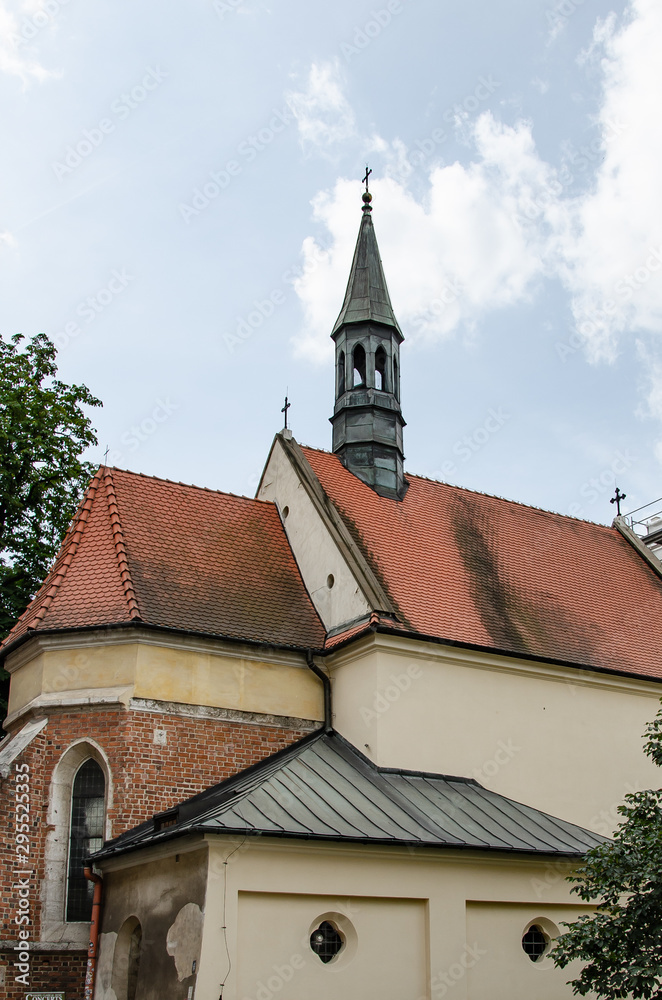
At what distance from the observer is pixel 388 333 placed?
2111cm

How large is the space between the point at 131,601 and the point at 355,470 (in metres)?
6.52

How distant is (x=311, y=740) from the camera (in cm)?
1551

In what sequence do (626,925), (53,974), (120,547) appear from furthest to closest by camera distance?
(120,547) → (53,974) → (626,925)

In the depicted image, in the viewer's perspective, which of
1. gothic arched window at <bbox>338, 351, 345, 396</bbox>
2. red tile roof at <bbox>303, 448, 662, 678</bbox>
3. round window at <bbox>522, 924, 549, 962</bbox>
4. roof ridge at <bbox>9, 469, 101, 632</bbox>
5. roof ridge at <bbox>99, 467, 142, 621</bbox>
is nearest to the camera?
round window at <bbox>522, 924, 549, 962</bbox>

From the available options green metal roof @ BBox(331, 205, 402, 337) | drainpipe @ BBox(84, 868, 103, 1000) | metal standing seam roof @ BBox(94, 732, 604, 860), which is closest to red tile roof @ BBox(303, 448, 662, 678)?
metal standing seam roof @ BBox(94, 732, 604, 860)

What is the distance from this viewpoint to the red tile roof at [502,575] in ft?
55.2

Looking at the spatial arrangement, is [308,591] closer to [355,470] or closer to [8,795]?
[355,470]

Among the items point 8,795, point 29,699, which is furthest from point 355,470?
point 8,795

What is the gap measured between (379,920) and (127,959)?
11.1ft

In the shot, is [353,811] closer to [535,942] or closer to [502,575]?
[535,942]

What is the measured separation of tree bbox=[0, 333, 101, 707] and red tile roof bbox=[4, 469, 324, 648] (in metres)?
3.41

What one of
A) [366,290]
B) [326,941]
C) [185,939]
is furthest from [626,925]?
[366,290]

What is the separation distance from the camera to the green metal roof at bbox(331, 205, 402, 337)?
21.1 metres

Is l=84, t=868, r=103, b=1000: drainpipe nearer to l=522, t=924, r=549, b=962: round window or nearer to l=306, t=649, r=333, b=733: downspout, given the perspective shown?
l=306, t=649, r=333, b=733: downspout
